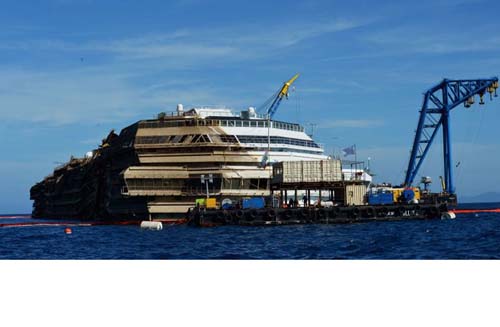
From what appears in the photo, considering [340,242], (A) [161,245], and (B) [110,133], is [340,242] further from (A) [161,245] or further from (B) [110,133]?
(B) [110,133]

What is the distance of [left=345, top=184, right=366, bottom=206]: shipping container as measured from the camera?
71.8 m

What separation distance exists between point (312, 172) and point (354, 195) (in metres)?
4.96

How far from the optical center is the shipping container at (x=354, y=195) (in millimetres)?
71756

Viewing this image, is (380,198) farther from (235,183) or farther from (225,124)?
(225,124)

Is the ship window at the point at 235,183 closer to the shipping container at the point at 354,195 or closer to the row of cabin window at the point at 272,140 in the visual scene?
the row of cabin window at the point at 272,140

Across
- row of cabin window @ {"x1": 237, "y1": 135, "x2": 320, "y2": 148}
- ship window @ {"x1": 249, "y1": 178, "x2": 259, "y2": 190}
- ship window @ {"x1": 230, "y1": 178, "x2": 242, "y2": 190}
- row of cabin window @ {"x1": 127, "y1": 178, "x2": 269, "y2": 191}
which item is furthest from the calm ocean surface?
row of cabin window @ {"x1": 237, "y1": 135, "x2": 320, "y2": 148}

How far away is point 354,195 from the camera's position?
72062 millimetres

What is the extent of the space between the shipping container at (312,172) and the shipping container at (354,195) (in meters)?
1.65

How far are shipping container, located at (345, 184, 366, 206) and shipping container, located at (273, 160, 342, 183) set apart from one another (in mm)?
1655

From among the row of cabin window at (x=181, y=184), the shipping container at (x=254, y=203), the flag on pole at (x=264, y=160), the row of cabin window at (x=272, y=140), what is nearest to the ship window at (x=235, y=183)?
the row of cabin window at (x=181, y=184)

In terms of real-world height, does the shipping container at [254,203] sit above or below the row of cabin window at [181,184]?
below
